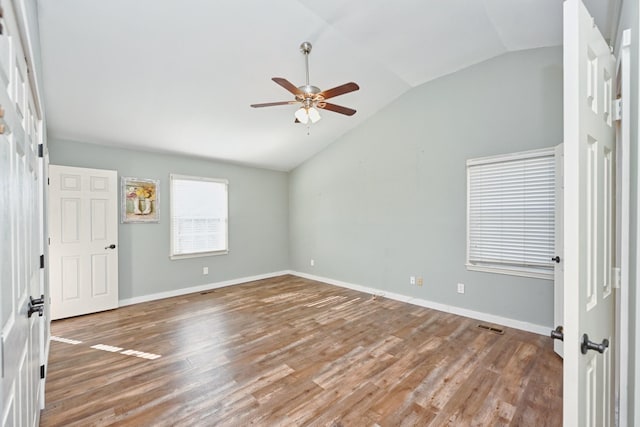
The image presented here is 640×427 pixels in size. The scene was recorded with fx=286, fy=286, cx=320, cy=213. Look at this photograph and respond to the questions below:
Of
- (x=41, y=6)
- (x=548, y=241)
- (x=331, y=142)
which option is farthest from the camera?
(x=331, y=142)

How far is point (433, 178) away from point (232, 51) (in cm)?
303

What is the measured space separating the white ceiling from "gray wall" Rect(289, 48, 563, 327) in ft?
1.26

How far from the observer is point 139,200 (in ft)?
14.8

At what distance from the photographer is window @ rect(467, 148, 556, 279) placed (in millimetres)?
3244

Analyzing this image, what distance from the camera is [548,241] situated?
3.21 meters

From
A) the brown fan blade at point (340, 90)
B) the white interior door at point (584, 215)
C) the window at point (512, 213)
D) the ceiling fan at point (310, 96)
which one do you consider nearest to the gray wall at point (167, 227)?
the ceiling fan at point (310, 96)

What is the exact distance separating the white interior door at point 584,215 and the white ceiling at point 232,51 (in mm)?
1913

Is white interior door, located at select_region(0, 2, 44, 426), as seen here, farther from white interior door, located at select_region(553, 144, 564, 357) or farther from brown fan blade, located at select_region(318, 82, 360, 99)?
white interior door, located at select_region(553, 144, 564, 357)

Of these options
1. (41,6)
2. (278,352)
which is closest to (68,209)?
(41,6)

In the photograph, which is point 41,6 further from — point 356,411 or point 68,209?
point 356,411

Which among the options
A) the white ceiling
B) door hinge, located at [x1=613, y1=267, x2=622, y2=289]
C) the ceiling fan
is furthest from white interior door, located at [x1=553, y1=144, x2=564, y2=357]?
the ceiling fan

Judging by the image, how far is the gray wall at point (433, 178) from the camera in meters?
3.33

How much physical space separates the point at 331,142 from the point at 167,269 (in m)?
3.70

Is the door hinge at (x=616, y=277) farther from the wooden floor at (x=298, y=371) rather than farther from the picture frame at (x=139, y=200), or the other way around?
the picture frame at (x=139, y=200)
